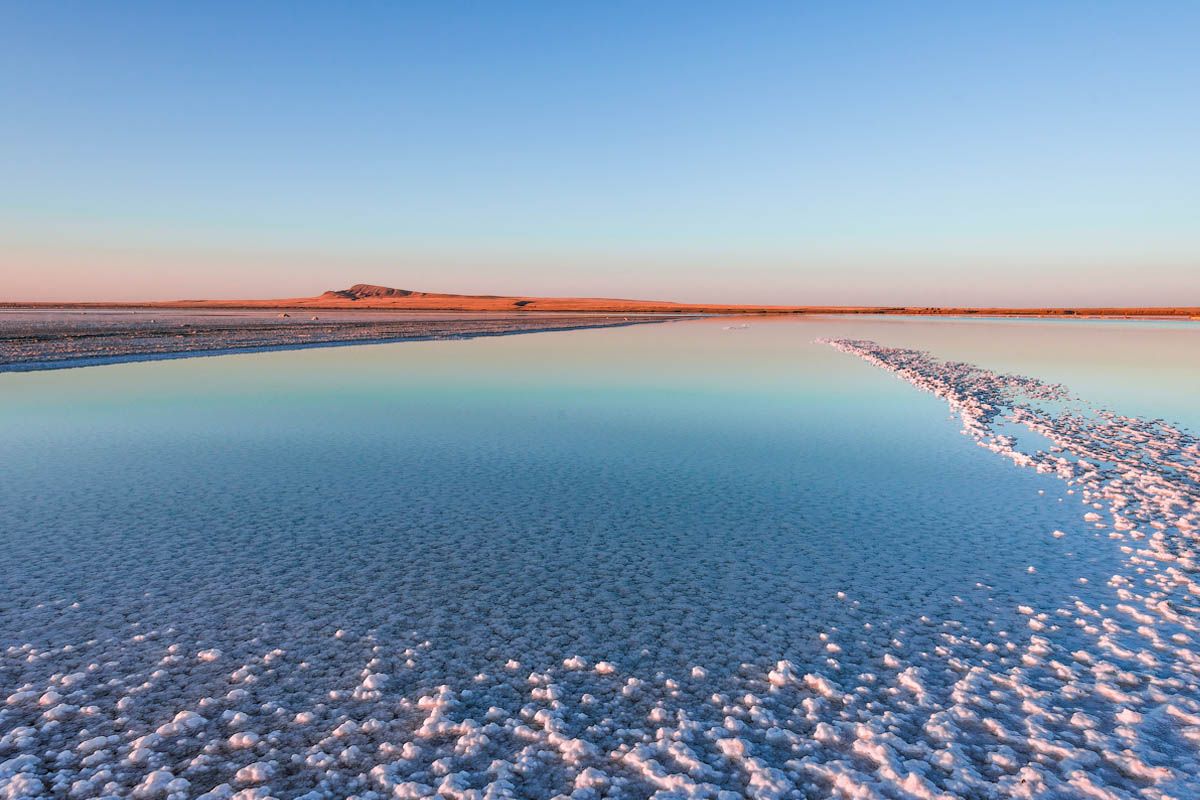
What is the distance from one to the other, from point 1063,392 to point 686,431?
13.4 metres

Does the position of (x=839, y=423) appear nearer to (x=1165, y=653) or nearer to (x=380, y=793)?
(x=1165, y=653)

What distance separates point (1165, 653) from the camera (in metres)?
5.02

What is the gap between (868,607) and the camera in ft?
18.6

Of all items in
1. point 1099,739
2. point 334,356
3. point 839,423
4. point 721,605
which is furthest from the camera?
point 334,356

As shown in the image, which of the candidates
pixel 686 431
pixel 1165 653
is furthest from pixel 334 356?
pixel 1165 653

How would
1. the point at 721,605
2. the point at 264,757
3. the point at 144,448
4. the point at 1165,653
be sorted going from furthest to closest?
the point at 144,448, the point at 721,605, the point at 1165,653, the point at 264,757

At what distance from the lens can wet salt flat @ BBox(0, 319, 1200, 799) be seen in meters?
3.76

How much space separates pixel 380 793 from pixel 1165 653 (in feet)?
18.4

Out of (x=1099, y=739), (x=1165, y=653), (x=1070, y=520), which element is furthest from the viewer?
(x=1070, y=520)

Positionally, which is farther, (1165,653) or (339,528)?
(339,528)

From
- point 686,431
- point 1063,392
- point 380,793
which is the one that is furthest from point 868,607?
point 1063,392

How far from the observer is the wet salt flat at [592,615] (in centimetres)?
376

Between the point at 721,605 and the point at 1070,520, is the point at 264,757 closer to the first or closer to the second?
the point at 721,605

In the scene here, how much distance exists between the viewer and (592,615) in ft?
17.9
